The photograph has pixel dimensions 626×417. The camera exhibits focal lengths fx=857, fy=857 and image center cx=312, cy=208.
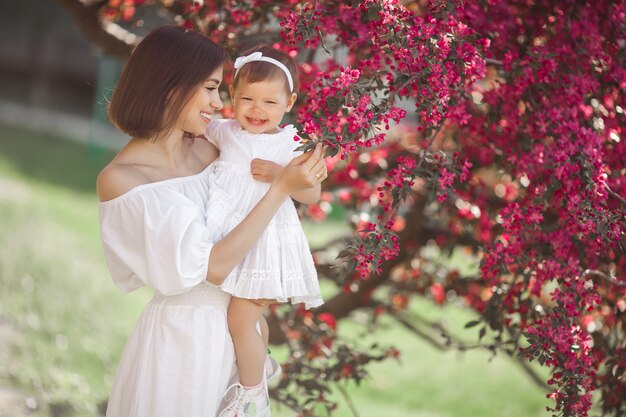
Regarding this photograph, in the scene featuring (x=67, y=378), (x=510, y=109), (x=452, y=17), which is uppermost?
(x=452, y=17)

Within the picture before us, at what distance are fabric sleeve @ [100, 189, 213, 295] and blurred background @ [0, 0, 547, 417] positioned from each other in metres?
0.60

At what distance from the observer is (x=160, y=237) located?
7.33 feet

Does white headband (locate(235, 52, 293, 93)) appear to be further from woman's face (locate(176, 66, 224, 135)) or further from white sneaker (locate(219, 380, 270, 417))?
white sneaker (locate(219, 380, 270, 417))

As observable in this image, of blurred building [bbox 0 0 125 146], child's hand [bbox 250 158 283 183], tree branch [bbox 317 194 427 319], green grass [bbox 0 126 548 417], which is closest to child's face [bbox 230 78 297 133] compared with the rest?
child's hand [bbox 250 158 283 183]

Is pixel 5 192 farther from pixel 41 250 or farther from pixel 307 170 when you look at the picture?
pixel 307 170

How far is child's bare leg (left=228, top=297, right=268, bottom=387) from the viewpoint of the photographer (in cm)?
241

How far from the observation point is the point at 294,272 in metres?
2.42

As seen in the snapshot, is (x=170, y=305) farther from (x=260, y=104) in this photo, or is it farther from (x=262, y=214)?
(x=260, y=104)

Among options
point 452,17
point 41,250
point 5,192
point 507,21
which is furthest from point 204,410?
point 5,192

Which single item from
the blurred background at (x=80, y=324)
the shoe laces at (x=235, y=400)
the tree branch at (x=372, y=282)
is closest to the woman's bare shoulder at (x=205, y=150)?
the blurred background at (x=80, y=324)

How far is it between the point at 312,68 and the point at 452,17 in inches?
41.1

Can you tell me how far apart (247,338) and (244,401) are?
0.18m

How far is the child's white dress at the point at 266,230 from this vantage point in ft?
7.77

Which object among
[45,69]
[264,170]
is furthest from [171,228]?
[45,69]
